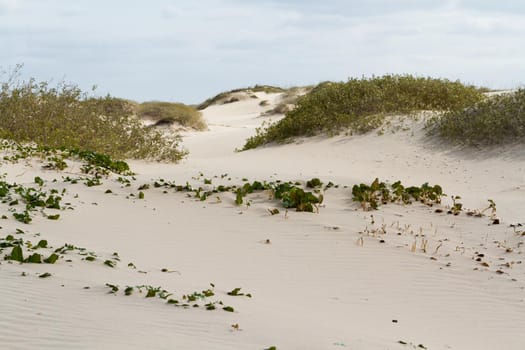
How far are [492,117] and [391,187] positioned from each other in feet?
21.0

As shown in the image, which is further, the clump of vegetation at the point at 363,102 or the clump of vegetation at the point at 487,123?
the clump of vegetation at the point at 363,102

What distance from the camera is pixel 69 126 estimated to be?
15852 millimetres

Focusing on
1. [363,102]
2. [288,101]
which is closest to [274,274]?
[363,102]

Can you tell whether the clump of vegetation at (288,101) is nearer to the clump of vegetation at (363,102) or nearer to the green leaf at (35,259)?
the clump of vegetation at (363,102)

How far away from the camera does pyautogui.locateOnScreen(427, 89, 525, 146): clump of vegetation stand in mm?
14789

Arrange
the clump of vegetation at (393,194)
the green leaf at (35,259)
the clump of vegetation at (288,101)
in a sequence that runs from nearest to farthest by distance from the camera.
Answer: the green leaf at (35,259) < the clump of vegetation at (393,194) < the clump of vegetation at (288,101)

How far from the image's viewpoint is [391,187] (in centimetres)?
1005

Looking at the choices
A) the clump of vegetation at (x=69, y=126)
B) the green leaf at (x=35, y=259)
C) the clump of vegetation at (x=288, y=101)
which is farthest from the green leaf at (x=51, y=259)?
the clump of vegetation at (x=288, y=101)

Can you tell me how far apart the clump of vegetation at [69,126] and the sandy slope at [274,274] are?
10.3 feet

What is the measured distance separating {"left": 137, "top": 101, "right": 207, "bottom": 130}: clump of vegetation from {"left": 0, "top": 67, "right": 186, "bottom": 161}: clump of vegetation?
11.0m

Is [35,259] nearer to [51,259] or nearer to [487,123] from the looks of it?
[51,259]

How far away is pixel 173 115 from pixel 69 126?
12.8 metres

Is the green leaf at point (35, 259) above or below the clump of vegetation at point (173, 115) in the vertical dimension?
below

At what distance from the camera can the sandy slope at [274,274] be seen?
14.5 feet
